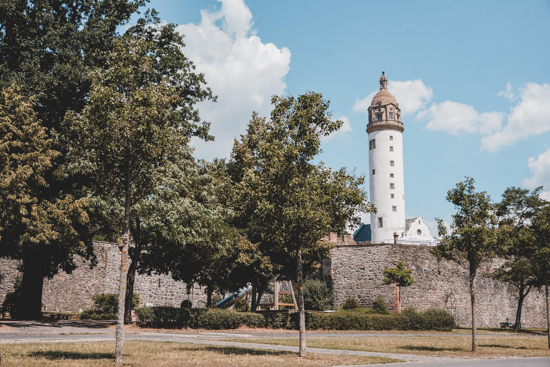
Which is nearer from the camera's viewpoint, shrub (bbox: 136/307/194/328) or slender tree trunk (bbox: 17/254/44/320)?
shrub (bbox: 136/307/194/328)

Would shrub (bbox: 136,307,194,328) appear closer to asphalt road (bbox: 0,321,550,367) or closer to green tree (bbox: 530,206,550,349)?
asphalt road (bbox: 0,321,550,367)

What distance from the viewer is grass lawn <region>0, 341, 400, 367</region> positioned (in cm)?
1080

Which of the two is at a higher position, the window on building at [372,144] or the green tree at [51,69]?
the window on building at [372,144]

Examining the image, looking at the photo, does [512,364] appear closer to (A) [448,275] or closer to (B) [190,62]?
(B) [190,62]

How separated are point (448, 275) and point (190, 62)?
29039 mm

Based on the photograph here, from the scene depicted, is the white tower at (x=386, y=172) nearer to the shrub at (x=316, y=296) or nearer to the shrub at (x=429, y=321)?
the shrub at (x=316, y=296)

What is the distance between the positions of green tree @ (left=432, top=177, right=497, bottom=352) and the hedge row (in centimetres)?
1203

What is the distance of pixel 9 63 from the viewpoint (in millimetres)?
23719

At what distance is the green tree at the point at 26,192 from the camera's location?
64.1ft

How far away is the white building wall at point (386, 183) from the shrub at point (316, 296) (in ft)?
94.7

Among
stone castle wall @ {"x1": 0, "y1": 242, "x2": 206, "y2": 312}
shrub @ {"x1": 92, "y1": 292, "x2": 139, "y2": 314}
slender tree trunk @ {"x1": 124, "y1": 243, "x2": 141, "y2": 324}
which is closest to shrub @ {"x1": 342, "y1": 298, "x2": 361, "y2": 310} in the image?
stone castle wall @ {"x1": 0, "y1": 242, "x2": 206, "y2": 312}

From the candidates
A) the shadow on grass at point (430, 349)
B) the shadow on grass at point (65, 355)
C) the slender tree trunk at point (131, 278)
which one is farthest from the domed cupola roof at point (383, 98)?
the shadow on grass at point (65, 355)

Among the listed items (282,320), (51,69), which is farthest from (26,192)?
(282,320)

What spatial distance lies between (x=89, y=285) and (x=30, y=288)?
11.5 meters
